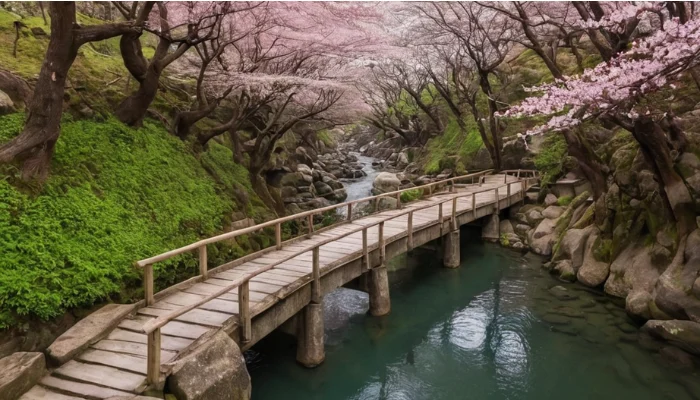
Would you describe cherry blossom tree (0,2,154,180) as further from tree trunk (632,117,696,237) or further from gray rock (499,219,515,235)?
gray rock (499,219,515,235)

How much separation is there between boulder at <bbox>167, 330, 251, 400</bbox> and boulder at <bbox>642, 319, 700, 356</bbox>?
9.32m

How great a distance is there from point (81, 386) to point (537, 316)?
1096 cm

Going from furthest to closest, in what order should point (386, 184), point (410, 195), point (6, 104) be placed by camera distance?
point (386, 184) < point (410, 195) < point (6, 104)

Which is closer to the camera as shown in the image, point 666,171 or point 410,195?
point 666,171

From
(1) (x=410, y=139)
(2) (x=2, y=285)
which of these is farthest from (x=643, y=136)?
(1) (x=410, y=139)

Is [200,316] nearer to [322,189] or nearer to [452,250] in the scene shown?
[452,250]

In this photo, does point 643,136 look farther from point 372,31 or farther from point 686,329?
point 372,31

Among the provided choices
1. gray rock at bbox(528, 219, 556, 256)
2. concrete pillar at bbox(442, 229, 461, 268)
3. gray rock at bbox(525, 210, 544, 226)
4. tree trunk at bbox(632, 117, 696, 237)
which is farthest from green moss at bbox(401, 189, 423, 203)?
tree trunk at bbox(632, 117, 696, 237)

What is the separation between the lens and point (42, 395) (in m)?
5.36

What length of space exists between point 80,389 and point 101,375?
1.03 feet

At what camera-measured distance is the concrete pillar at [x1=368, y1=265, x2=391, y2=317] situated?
460 inches

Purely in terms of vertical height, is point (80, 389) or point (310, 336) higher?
point (80, 389)

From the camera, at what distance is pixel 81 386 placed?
5.52 meters

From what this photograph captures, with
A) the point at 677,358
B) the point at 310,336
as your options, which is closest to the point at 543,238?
the point at 677,358
